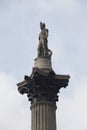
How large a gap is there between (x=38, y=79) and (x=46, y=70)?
1153 mm

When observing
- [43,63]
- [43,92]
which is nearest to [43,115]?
[43,92]

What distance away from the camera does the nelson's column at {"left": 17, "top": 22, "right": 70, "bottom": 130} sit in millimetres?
31819

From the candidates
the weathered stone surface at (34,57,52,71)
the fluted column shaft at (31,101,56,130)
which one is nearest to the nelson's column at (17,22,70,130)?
the fluted column shaft at (31,101,56,130)

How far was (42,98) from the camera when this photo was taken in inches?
1272

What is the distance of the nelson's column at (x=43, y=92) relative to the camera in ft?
104

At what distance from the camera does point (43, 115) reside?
31859 mm

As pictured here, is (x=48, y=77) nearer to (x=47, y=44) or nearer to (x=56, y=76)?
(x=56, y=76)

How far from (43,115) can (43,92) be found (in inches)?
60.3

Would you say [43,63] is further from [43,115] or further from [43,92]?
[43,115]

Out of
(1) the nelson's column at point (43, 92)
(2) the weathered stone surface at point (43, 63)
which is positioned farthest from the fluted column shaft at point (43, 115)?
(2) the weathered stone surface at point (43, 63)

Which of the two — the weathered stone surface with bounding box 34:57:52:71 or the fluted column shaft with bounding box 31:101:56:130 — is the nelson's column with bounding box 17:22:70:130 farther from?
the weathered stone surface with bounding box 34:57:52:71

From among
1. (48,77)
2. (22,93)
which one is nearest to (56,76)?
(48,77)

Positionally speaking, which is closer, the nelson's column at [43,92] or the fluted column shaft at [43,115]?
the fluted column shaft at [43,115]

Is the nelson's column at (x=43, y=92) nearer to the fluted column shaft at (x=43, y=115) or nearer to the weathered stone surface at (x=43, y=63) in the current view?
the fluted column shaft at (x=43, y=115)
